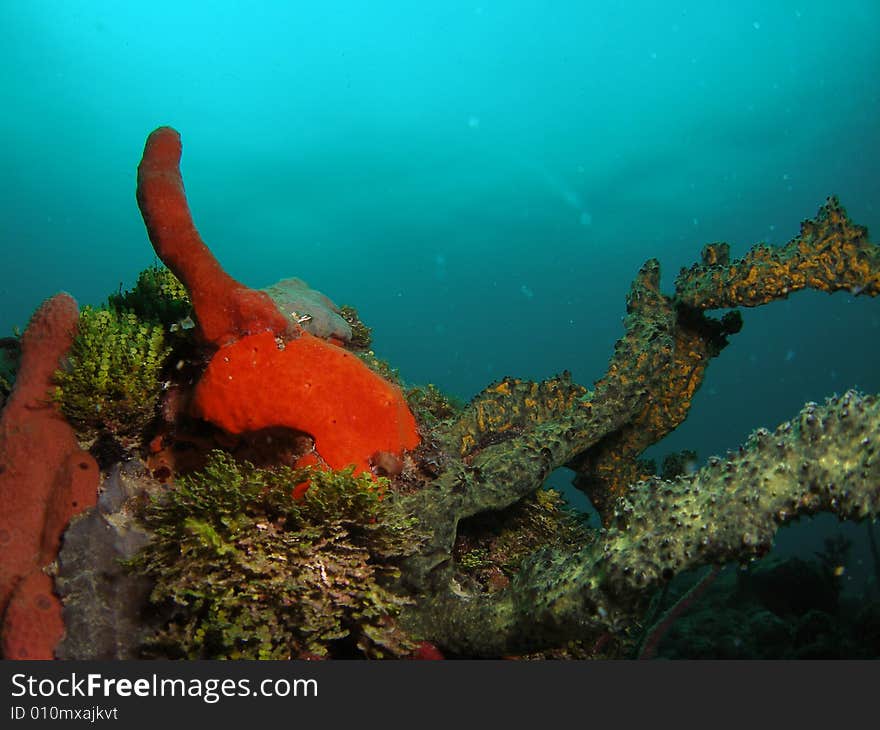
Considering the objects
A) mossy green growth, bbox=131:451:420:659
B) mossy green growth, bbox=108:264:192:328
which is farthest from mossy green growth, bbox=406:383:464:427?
mossy green growth, bbox=108:264:192:328

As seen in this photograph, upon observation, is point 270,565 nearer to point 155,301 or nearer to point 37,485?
point 37,485

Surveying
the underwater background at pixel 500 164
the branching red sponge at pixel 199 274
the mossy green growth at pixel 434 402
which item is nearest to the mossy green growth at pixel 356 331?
the mossy green growth at pixel 434 402

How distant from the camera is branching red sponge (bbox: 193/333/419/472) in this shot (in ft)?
14.3

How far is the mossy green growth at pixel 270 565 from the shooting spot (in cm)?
344

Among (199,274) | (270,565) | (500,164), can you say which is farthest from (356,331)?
(500,164)

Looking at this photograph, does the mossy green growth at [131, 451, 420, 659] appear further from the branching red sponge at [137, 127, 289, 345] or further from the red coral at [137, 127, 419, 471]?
the branching red sponge at [137, 127, 289, 345]

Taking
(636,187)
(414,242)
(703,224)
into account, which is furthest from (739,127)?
(414,242)

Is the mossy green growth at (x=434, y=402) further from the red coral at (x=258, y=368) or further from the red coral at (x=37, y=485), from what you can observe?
the red coral at (x=37, y=485)

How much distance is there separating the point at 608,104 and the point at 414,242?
52.8 m

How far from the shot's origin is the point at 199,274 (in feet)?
15.1

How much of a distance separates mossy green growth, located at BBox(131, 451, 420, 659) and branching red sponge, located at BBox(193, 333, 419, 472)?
0.57 metres

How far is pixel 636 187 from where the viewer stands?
289 ft

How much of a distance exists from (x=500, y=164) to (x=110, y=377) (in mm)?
103143

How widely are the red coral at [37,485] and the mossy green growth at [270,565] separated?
82 centimetres
